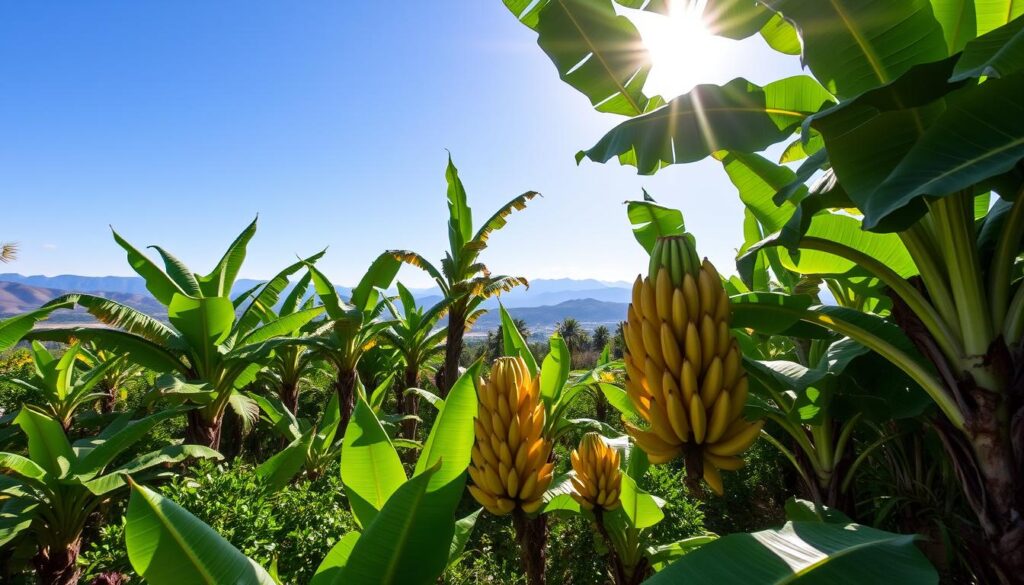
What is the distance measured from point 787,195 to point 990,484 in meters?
1.16

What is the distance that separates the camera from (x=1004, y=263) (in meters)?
1.50

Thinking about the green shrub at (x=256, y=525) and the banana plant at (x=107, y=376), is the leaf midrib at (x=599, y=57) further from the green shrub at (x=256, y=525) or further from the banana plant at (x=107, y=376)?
the banana plant at (x=107, y=376)

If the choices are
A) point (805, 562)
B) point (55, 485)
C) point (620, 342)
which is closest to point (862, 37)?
point (805, 562)

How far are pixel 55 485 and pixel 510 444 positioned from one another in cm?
393

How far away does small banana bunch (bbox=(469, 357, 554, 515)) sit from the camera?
4.25 feet

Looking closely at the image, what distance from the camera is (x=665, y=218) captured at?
2.46 meters

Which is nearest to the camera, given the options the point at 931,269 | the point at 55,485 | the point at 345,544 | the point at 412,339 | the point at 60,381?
the point at 345,544

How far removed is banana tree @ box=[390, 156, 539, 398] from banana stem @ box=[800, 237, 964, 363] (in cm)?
431

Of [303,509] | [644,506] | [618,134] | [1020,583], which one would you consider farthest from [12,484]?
[1020,583]

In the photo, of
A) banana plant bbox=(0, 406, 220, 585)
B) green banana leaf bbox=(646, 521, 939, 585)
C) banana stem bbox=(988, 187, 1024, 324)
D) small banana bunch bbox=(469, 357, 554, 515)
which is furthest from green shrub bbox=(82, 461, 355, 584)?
banana stem bbox=(988, 187, 1024, 324)

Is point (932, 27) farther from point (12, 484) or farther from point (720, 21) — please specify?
point (12, 484)

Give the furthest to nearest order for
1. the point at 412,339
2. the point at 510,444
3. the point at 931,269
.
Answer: the point at 412,339 < the point at 931,269 < the point at 510,444

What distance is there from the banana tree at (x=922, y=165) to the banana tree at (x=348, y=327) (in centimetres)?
445

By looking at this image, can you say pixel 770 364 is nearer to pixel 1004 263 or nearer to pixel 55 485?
pixel 1004 263
